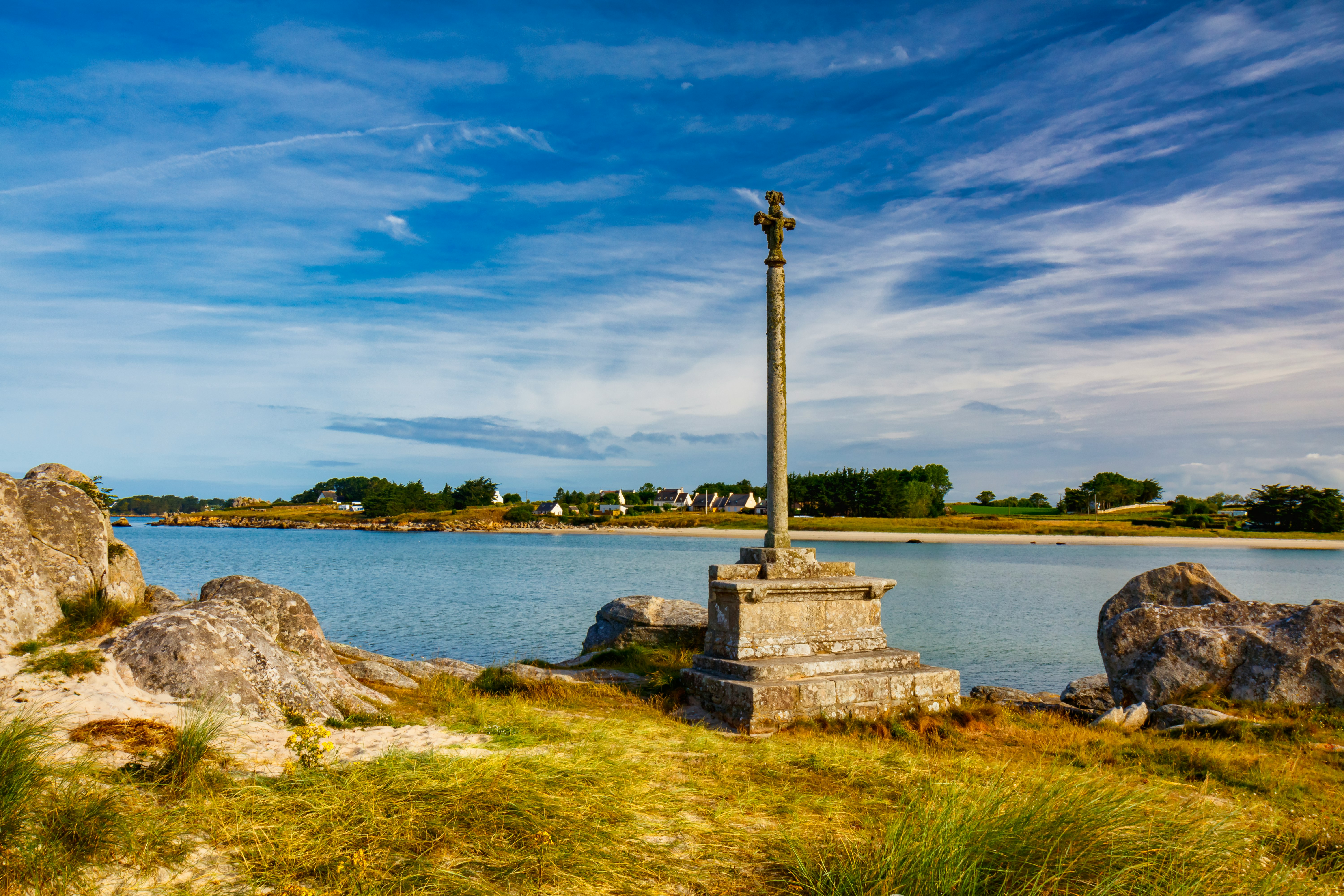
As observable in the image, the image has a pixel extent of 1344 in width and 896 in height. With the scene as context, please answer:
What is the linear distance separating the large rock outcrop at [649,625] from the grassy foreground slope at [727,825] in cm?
807

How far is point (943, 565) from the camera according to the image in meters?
47.9

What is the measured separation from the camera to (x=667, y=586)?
35250 millimetres

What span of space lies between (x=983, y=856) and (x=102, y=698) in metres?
6.64

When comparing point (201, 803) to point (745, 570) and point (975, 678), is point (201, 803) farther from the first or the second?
point (975, 678)

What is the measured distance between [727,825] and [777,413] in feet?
21.3

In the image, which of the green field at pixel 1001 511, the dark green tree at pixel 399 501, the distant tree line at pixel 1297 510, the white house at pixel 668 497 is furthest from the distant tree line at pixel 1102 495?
the dark green tree at pixel 399 501

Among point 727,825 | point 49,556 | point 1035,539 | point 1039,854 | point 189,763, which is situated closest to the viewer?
point 1039,854

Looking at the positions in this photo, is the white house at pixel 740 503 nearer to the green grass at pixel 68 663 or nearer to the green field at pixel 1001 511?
the green field at pixel 1001 511

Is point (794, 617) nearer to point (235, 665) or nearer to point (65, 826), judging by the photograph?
point (235, 665)

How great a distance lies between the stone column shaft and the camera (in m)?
10.4

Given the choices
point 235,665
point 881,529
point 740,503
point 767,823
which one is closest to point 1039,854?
point 767,823

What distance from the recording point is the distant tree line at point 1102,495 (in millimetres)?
111500

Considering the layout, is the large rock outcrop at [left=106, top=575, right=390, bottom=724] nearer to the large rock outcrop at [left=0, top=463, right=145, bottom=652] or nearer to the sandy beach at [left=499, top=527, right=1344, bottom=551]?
the large rock outcrop at [left=0, top=463, right=145, bottom=652]

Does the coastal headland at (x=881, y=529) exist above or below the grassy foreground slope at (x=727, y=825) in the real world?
below
